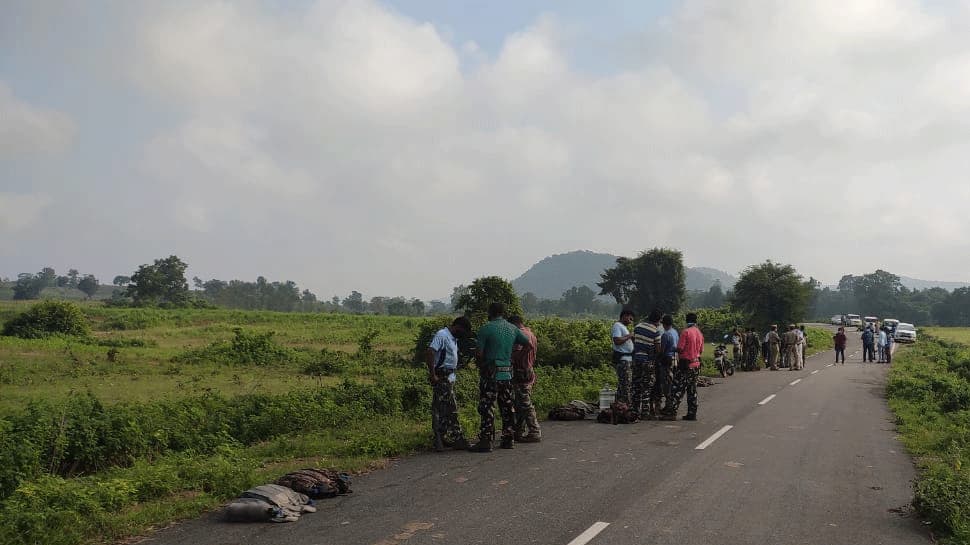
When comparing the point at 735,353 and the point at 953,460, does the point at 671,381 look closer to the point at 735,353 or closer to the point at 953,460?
the point at 953,460

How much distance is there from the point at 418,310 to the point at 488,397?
11843cm

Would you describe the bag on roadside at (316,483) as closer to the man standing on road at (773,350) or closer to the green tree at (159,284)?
the man standing on road at (773,350)

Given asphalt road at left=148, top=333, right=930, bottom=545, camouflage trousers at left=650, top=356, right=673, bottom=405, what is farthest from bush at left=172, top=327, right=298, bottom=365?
asphalt road at left=148, top=333, right=930, bottom=545

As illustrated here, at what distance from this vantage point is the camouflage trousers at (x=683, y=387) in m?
14.1

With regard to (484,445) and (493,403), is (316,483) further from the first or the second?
(493,403)

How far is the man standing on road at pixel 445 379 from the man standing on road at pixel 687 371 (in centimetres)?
526

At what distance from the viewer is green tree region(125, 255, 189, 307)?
90.2 m

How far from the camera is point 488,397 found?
1079cm

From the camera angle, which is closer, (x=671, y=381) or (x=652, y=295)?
(x=671, y=381)

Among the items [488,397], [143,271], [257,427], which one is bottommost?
[257,427]

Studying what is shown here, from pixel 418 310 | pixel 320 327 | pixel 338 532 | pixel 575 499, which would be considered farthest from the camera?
pixel 418 310

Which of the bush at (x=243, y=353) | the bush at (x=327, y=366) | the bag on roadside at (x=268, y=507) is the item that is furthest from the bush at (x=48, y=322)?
the bag on roadside at (x=268, y=507)

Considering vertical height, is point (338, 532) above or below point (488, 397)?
below

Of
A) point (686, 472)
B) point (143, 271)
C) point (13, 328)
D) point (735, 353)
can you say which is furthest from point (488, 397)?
point (143, 271)
